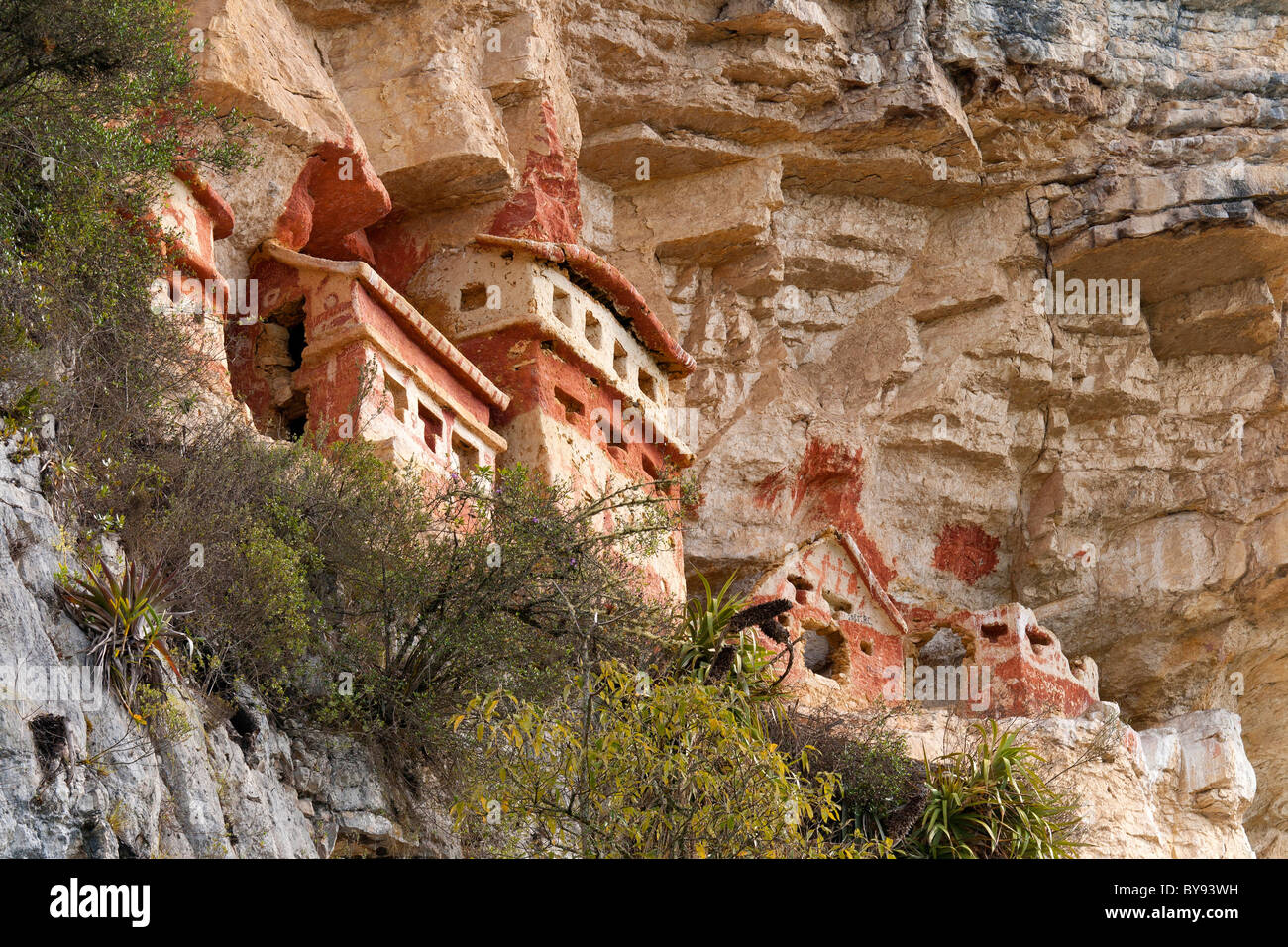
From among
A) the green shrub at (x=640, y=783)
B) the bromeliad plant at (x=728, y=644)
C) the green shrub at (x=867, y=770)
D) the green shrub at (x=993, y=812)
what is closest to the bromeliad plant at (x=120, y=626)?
the green shrub at (x=640, y=783)

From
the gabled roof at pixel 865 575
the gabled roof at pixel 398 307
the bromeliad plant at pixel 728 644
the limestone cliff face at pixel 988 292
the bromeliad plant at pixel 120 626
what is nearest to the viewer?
the bromeliad plant at pixel 120 626

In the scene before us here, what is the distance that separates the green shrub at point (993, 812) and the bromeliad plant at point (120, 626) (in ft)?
32.3

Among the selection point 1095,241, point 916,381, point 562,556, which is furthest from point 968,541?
point 562,556

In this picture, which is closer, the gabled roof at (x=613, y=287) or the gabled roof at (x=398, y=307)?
the gabled roof at (x=398, y=307)

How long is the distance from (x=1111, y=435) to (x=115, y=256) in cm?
2233

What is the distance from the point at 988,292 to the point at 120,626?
2370 centimetres

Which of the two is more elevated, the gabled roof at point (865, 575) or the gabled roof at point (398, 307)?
the gabled roof at point (398, 307)

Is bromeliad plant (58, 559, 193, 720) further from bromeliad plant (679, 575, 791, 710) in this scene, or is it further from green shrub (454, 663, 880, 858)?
bromeliad plant (679, 575, 791, 710)

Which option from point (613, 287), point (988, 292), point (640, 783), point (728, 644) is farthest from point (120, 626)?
point (988, 292)

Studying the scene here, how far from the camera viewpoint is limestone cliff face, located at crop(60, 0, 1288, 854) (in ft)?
102

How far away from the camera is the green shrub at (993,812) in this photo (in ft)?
62.3

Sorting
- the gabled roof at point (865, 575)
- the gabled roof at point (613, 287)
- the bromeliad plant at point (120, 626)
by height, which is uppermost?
the gabled roof at point (613, 287)

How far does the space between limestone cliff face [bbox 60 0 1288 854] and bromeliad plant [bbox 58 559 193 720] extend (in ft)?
59.3

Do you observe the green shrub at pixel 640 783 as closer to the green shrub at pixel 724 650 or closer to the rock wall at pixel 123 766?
the rock wall at pixel 123 766
